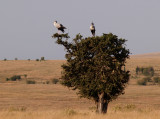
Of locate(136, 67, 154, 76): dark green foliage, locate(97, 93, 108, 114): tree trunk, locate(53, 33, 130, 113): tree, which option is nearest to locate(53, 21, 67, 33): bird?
locate(53, 33, 130, 113): tree

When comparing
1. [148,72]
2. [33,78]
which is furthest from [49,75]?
[148,72]

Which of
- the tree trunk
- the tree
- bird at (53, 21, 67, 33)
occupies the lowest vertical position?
the tree trunk

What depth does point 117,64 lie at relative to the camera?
969 inches

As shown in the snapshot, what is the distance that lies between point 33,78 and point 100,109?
64105mm

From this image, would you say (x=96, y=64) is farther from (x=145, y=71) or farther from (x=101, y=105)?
(x=145, y=71)

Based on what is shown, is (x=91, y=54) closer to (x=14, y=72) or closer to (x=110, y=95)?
(x=110, y=95)

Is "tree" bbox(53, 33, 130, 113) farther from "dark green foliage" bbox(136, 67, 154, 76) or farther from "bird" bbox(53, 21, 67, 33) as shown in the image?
"dark green foliage" bbox(136, 67, 154, 76)

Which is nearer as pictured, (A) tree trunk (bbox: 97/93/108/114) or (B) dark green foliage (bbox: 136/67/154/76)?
(A) tree trunk (bbox: 97/93/108/114)

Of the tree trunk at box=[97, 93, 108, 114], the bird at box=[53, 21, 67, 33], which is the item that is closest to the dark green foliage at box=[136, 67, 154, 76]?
the tree trunk at box=[97, 93, 108, 114]

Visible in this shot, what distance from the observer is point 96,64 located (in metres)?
25.0

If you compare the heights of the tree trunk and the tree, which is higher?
the tree

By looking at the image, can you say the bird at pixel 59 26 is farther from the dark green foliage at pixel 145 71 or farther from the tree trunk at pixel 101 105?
the dark green foliage at pixel 145 71

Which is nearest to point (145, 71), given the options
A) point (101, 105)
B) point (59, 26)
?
point (101, 105)

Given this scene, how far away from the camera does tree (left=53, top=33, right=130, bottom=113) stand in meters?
24.8
